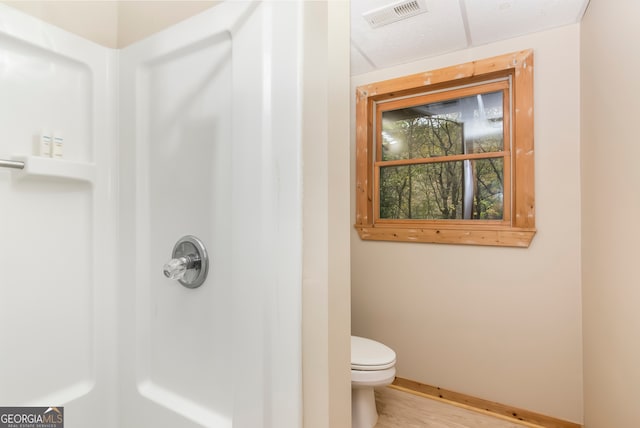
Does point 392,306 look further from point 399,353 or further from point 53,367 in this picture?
point 53,367

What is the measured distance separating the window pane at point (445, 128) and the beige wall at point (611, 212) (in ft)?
1.57

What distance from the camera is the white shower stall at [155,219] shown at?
0.61 meters

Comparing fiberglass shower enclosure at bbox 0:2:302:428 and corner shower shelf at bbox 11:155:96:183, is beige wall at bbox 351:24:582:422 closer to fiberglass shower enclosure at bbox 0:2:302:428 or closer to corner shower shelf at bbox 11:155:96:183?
fiberglass shower enclosure at bbox 0:2:302:428

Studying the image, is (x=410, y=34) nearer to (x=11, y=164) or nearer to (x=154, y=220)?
(x=154, y=220)

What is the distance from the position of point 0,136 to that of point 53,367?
0.62 meters

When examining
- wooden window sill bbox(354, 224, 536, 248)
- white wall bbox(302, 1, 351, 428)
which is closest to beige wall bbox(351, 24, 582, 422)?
wooden window sill bbox(354, 224, 536, 248)

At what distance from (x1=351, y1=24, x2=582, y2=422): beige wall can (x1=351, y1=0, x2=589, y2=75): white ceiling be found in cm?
8

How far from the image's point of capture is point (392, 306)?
2268mm

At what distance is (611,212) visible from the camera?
4.16 feet

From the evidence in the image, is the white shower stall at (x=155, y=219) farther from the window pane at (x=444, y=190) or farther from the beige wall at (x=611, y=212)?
the window pane at (x=444, y=190)

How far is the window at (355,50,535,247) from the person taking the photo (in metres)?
1.88

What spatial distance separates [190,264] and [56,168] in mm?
465

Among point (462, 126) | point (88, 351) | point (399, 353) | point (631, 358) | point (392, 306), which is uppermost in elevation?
point (462, 126)

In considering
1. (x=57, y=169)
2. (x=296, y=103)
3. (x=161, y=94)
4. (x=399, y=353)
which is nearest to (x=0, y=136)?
(x=57, y=169)
